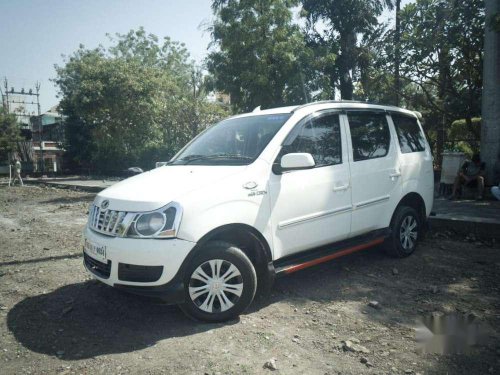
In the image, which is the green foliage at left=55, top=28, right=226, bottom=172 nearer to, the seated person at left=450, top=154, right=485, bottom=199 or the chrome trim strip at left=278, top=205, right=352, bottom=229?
the seated person at left=450, top=154, right=485, bottom=199

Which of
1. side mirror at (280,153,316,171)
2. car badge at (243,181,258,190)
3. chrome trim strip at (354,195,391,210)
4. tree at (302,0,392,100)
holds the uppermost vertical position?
tree at (302,0,392,100)

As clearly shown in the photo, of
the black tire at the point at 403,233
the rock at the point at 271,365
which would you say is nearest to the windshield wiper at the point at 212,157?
the rock at the point at 271,365

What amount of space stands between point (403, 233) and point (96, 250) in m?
3.82

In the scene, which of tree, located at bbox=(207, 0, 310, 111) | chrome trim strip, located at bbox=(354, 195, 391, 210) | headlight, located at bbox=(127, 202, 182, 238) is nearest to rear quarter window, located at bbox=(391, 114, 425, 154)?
chrome trim strip, located at bbox=(354, 195, 391, 210)

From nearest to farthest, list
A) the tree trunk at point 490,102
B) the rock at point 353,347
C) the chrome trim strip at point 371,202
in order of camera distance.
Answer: the rock at point 353,347 < the chrome trim strip at point 371,202 < the tree trunk at point 490,102

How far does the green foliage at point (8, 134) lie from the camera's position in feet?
145

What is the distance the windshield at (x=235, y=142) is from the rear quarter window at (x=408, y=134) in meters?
1.89

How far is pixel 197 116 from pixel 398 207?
18128 millimetres

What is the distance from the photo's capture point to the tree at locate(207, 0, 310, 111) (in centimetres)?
1295

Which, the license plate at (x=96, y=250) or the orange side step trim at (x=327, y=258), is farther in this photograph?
the orange side step trim at (x=327, y=258)

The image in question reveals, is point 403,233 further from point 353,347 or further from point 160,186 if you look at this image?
point 160,186

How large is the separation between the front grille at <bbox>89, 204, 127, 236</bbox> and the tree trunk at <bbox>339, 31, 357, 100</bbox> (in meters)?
18.1

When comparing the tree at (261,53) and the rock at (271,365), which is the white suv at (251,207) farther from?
the tree at (261,53)

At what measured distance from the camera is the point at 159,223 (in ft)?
10.3
